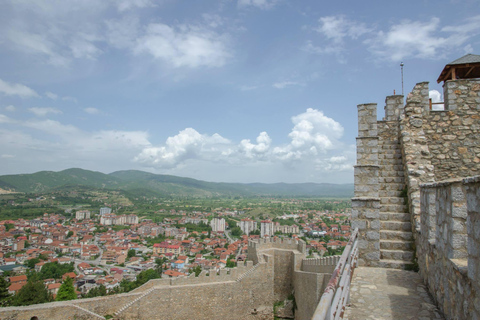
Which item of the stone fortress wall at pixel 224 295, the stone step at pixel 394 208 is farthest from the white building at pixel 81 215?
the stone step at pixel 394 208

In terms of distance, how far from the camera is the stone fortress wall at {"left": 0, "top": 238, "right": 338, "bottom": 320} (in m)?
10.6

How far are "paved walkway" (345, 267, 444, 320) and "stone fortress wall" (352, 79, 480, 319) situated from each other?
0.15m

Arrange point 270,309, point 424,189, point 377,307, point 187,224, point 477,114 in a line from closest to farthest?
point 377,307
point 424,189
point 477,114
point 270,309
point 187,224

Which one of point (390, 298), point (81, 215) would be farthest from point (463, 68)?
point (81, 215)

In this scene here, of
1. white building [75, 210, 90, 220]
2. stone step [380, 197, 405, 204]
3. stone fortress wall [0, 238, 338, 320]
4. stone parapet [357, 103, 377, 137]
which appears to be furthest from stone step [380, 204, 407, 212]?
→ white building [75, 210, 90, 220]

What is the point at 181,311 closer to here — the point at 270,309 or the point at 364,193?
the point at 270,309

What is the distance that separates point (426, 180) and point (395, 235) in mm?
1313

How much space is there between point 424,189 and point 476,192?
2229 mm

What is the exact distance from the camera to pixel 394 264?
486cm

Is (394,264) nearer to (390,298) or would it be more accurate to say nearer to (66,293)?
(390,298)

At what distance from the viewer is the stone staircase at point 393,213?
5.03 meters

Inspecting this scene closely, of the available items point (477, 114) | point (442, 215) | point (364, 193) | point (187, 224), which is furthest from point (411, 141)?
point (187, 224)

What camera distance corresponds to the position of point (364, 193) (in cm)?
552

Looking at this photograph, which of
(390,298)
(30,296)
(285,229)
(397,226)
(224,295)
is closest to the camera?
(390,298)
